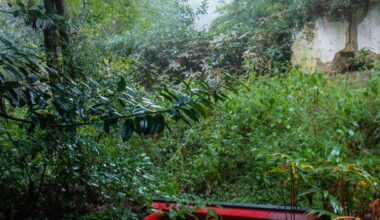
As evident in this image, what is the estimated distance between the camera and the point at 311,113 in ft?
9.53

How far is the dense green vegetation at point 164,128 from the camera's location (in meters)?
1.27

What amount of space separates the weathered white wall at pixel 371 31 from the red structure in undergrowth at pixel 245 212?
3.38 m

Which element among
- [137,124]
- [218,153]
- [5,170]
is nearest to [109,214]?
[5,170]

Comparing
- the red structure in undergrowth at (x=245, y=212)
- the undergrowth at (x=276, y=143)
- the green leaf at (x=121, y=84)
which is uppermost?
the green leaf at (x=121, y=84)

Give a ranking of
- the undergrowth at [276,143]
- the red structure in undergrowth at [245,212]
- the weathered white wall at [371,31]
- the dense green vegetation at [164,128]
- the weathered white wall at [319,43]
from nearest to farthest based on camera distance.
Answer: the dense green vegetation at [164,128] → the red structure in undergrowth at [245,212] → the undergrowth at [276,143] → the weathered white wall at [371,31] → the weathered white wall at [319,43]

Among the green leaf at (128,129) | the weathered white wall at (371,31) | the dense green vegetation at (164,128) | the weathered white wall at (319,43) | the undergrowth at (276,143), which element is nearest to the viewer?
the green leaf at (128,129)

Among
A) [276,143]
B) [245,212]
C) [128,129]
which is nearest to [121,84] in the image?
[128,129]

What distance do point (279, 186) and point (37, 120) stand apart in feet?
5.34

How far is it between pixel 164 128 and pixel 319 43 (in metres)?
4.26

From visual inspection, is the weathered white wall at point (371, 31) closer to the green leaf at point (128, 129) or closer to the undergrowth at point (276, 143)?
the undergrowth at point (276, 143)

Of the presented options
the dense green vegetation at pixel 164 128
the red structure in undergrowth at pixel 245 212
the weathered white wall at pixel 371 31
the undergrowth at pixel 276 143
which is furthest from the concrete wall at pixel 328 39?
the red structure in undergrowth at pixel 245 212

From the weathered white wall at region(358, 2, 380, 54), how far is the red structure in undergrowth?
3384 millimetres

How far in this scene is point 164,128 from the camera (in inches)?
49.0

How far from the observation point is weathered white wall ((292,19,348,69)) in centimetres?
471
